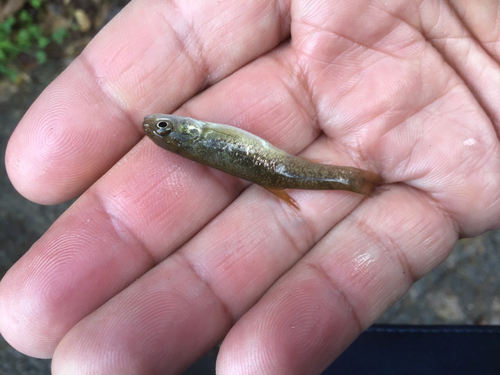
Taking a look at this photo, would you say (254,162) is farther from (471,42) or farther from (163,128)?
(471,42)

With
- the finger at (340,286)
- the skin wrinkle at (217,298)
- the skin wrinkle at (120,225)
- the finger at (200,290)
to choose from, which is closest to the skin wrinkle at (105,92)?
the skin wrinkle at (120,225)

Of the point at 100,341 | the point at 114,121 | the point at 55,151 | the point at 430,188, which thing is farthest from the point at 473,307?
the point at 55,151

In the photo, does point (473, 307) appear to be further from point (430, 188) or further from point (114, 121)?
point (114, 121)

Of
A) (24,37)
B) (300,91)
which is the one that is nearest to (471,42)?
(300,91)

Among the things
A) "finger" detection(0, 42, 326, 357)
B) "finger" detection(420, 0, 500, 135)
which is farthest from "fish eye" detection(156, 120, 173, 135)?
"finger" detection(420, 0, 500, 135)

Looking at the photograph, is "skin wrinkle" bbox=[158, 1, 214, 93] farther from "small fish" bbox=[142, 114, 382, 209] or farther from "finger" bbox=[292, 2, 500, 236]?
"finger" bbox=[292, 2, 500, 236]

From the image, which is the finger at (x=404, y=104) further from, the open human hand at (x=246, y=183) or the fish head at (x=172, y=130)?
the fish head at (x=172, y=130)
